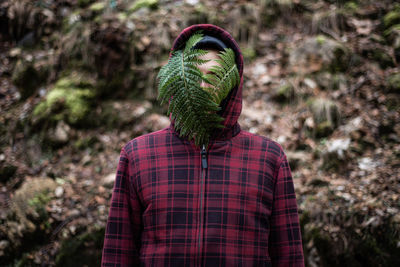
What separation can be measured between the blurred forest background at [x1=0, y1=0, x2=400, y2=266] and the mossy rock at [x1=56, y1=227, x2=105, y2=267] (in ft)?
0.04

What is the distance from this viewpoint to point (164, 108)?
14.6ft

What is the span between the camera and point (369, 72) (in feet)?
13.9

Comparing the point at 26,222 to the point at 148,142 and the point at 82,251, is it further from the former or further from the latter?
the point at 148,142

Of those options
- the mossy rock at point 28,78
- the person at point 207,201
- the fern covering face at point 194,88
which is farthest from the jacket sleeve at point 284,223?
the mossy rock at point 28,78

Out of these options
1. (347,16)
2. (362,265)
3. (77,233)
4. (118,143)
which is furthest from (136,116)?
(347,16)

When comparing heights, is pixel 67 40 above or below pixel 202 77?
above

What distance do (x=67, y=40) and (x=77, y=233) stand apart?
3391mm

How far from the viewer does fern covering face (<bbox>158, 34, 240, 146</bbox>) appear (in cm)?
138

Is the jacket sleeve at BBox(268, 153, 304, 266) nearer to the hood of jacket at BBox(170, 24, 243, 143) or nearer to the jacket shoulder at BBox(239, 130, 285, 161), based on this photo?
the jacket shoulder at BBox(239, 130, 285, 161)

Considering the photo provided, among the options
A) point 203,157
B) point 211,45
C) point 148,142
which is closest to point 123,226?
point 148,142

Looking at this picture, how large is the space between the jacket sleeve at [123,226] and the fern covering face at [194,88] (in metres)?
0.58

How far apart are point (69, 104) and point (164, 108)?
1.55 metres

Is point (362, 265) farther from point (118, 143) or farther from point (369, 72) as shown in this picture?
point (118, 143)

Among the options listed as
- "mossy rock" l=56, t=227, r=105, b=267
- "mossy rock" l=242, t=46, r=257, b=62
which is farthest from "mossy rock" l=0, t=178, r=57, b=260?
"mossy rock" l=242, t=46, r=257, b=62
